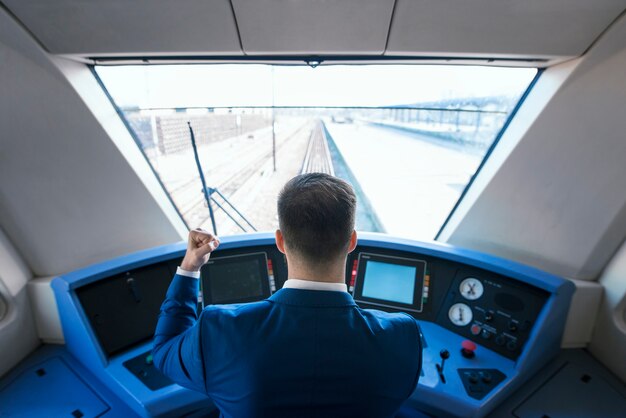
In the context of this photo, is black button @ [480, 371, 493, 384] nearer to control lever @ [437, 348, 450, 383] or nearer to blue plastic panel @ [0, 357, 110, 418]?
control lever @ [437, 348, 450, 383]

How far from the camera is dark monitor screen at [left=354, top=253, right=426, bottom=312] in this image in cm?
190

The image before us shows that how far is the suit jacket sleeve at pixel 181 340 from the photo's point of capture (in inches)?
30.5

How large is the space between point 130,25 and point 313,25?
2.35 ft

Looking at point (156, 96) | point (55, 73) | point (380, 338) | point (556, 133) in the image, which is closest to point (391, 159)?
point (556, 133)

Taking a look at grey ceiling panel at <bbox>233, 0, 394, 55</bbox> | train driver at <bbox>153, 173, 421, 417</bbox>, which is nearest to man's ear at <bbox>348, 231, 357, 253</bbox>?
train driver at <bbox>153, 173, 421, 417</bbox>

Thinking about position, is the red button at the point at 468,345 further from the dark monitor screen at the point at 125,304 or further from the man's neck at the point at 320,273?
→ the dark monitor screen at the point at 125,304

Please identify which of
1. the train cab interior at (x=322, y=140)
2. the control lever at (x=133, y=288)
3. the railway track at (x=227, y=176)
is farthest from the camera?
the railway track at (x=227, y=176)

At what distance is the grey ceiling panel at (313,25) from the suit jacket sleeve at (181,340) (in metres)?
0.99

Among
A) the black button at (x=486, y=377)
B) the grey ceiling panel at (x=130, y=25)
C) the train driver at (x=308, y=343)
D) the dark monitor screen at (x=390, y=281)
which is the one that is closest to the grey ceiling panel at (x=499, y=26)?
the grey ceiling panel at (x=130, y=25)

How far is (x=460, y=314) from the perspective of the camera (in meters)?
1.78

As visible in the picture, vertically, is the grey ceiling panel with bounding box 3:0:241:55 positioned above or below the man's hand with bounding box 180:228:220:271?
above

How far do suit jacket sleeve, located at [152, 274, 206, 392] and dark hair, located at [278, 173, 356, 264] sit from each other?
33cm

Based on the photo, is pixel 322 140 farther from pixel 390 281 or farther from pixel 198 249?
pixel 198 249

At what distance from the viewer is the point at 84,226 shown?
1854 millimetres
